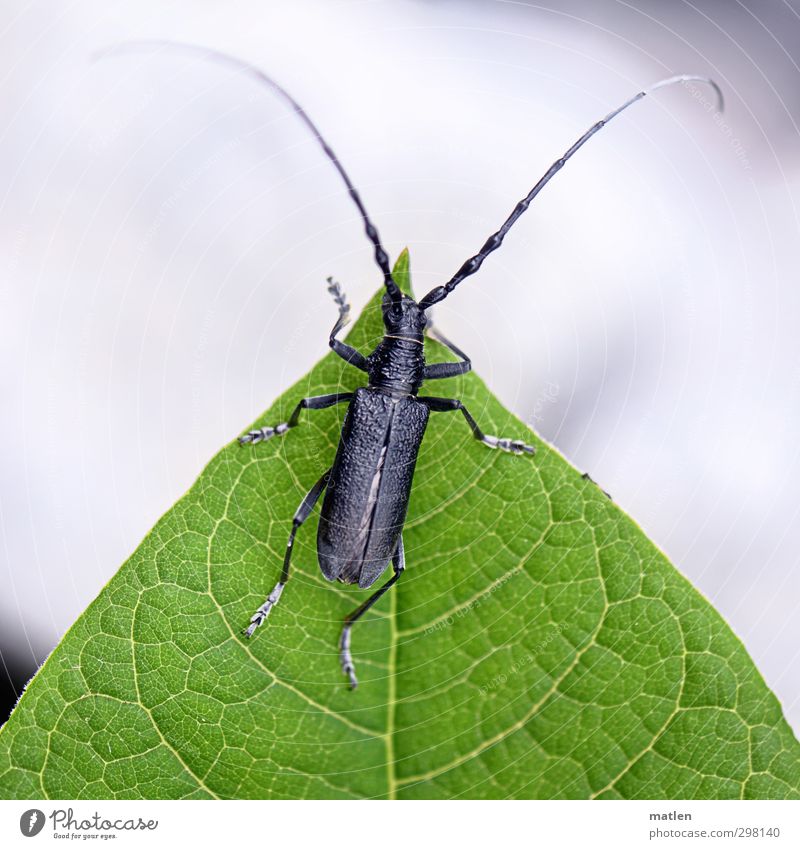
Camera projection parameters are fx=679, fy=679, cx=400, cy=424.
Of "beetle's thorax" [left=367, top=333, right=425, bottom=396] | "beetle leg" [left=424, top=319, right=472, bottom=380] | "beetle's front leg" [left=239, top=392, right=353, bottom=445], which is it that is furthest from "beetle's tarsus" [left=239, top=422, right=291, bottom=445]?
"beetle leg" [left=424, top=319, right=472, bottom=380]

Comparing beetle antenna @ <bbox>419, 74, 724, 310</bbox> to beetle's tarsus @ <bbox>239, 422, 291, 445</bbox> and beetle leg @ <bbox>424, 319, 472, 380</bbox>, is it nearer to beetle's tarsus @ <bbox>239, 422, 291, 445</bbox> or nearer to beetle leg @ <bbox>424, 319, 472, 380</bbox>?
beetle leg @ <bbox>424, 319, 472, 380</bbox>

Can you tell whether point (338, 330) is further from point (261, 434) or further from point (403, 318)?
point (261, 434)

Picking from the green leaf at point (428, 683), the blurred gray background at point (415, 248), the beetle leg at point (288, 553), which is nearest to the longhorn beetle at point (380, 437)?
the beetle leg at point (288, 553)

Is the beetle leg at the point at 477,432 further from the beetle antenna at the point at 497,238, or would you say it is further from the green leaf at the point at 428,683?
the beetle antenna at the point at 497,238

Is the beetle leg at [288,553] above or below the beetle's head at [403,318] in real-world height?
below

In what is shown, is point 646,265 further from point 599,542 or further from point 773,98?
point 599,542
